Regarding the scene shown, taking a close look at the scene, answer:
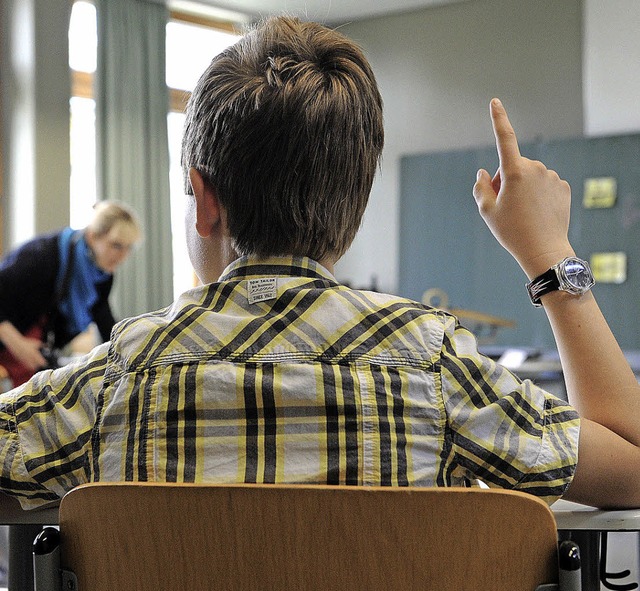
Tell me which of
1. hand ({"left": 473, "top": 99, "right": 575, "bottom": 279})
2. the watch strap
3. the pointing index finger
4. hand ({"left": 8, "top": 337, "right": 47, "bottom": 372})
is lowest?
hand ({"left": 8, "top": 337, "right": 47, "bottom": 372})

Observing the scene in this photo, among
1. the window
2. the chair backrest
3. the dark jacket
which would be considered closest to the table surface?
the chair backrest

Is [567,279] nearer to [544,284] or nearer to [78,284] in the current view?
[544,284]

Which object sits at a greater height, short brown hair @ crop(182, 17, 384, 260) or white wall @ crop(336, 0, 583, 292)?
white wall @ crop(336, 0, 583, 292)

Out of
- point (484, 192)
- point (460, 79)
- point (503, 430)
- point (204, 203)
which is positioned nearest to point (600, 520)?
point (503, 430)

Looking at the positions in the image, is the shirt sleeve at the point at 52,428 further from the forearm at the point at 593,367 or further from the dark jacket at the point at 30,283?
the dark jacket at the point at 30,283

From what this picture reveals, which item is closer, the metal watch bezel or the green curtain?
the metal watch bezel

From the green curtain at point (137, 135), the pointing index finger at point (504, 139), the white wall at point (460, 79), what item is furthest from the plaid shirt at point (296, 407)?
the white wall at point (460, 79)

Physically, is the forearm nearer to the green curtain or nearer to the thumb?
the thumb

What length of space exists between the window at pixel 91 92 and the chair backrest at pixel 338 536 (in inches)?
199

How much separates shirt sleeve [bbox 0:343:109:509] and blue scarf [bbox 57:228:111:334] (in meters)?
3.14

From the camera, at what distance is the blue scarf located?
393 cm

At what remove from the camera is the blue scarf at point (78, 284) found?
3.93 metres

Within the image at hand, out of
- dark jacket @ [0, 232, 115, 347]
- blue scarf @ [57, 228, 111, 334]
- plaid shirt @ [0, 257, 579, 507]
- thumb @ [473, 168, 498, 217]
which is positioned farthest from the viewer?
blue scarf @ [57, 228, 111, 334]

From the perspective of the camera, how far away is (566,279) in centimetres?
94
